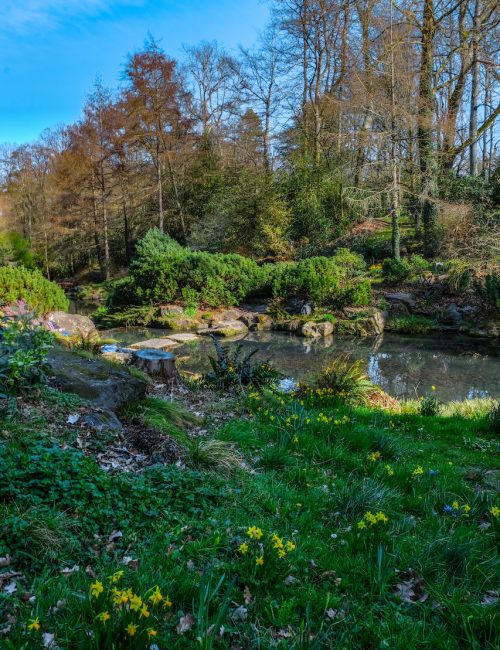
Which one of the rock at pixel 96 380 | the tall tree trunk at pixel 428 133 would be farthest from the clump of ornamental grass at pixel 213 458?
the tall tree trunk at pixel 428 133

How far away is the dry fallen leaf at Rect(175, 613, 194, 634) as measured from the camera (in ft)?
5.74

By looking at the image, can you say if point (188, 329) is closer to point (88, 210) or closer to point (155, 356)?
point (155, 356)

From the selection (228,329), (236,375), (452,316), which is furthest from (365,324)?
(236,375)

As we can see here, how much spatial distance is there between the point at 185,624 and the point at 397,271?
15.2m

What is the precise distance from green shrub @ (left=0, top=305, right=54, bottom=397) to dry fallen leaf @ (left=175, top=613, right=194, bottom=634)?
2149 millimetres

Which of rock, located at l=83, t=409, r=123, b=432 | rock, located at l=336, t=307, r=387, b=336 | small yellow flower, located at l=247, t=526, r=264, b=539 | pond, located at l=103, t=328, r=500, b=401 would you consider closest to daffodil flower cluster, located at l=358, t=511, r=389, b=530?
small yellow flower, located at l=247, t=526, r=264, b=539

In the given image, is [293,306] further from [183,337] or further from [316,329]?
[183,337]

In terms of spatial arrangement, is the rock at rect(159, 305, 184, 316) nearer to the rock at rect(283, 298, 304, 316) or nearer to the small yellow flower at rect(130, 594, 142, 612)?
the rock at rect(283, 298, 304, 316)

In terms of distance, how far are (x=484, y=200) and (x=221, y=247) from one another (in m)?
11.3

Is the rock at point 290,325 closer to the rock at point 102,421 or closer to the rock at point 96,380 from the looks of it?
the rock at point 96,380

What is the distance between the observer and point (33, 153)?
30.6 m

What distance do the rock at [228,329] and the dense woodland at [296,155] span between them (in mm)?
6492

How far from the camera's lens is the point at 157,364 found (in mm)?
6379

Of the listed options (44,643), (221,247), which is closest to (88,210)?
(221,247)
